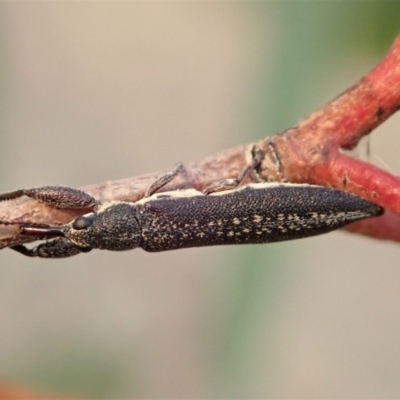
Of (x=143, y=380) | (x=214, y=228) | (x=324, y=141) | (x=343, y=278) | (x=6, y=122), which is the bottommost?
(x=143, y=380)

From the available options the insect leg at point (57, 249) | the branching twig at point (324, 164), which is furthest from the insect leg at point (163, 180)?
the insect leg at point (57, 249)

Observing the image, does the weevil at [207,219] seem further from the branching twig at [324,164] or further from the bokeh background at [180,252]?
the bokeh background at [180,252]

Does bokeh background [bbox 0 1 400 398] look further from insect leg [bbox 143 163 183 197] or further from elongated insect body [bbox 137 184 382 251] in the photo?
insect leg [bbox 143 163 183 197]

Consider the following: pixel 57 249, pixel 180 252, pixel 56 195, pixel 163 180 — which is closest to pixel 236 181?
pixel 163 180

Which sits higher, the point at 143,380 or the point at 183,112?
the point at 183,112

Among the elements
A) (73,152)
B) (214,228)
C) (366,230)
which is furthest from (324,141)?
(73,152)

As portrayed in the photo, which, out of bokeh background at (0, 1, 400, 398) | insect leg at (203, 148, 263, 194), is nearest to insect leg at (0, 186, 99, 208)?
insect leg at (203, 148, 263, 194)

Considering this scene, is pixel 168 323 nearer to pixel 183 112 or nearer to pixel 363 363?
pixel 363 363
